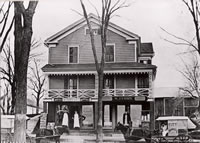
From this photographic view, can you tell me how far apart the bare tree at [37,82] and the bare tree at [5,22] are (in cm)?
46

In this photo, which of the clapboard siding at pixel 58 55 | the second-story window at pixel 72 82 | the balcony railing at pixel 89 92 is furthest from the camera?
the clapboard siding at pixel 58 55

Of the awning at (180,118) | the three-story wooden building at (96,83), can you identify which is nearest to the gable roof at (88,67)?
the three-story wooden building at (96,83)

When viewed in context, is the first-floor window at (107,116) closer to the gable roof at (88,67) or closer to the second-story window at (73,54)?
the gable roof at (88,67)

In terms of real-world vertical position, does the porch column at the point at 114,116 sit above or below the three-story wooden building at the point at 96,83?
below

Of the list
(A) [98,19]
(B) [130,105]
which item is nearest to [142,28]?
(A) [98,19]

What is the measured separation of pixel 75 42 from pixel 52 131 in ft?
4.24

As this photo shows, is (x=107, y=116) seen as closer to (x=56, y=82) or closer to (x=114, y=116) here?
(x=114, y=116)

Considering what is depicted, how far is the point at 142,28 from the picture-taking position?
14.8 feet

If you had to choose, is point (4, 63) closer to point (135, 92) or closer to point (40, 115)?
point (40, 115)

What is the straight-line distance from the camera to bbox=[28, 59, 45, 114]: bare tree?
15.3ft

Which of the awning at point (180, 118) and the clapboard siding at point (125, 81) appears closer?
the awning at point (180, 118)

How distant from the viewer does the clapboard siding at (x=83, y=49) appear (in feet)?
16.2

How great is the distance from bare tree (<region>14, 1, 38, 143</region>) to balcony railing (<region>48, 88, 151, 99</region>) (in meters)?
0.35

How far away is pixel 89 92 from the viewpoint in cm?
469
